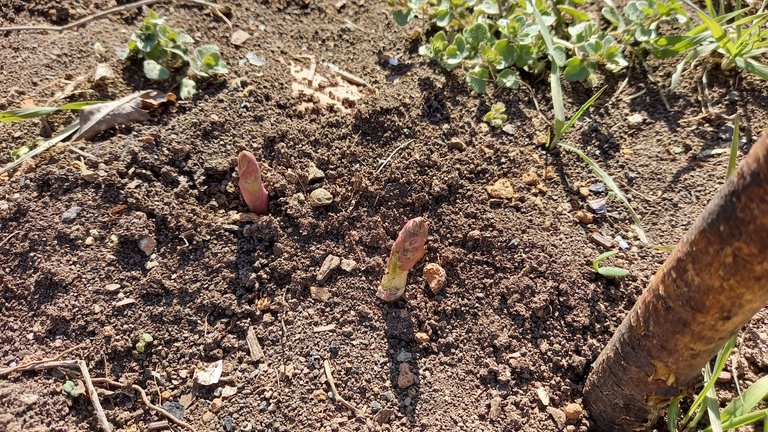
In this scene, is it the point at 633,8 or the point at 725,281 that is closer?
the point at 725,281

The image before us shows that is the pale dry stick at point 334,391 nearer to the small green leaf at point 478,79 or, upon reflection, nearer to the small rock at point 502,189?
the small rock at point 502,189

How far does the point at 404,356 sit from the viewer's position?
1.68 meters

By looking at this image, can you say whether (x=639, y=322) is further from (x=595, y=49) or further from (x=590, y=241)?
(x=595, y=49)

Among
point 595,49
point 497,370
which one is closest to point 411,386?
point 497,370

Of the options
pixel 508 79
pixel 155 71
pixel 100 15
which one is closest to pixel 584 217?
pixel 508 79

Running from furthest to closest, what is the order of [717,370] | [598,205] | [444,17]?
[444,17] < [598,205] < [717,370]

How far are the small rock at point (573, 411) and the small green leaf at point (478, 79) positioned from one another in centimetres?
107

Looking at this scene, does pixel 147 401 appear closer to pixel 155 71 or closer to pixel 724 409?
pixel 155 71

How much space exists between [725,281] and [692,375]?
Result: 0.45 metres

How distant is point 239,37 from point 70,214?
Answer: 0.91m

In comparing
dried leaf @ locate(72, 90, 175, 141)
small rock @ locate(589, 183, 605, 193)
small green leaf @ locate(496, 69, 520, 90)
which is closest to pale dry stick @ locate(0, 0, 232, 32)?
dried leaf @ locate(72, 90, 175, 141)

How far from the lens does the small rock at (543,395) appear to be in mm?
1594

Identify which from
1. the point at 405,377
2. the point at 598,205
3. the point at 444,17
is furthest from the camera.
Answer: the point at 444,17

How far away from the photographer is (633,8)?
2121 mm
